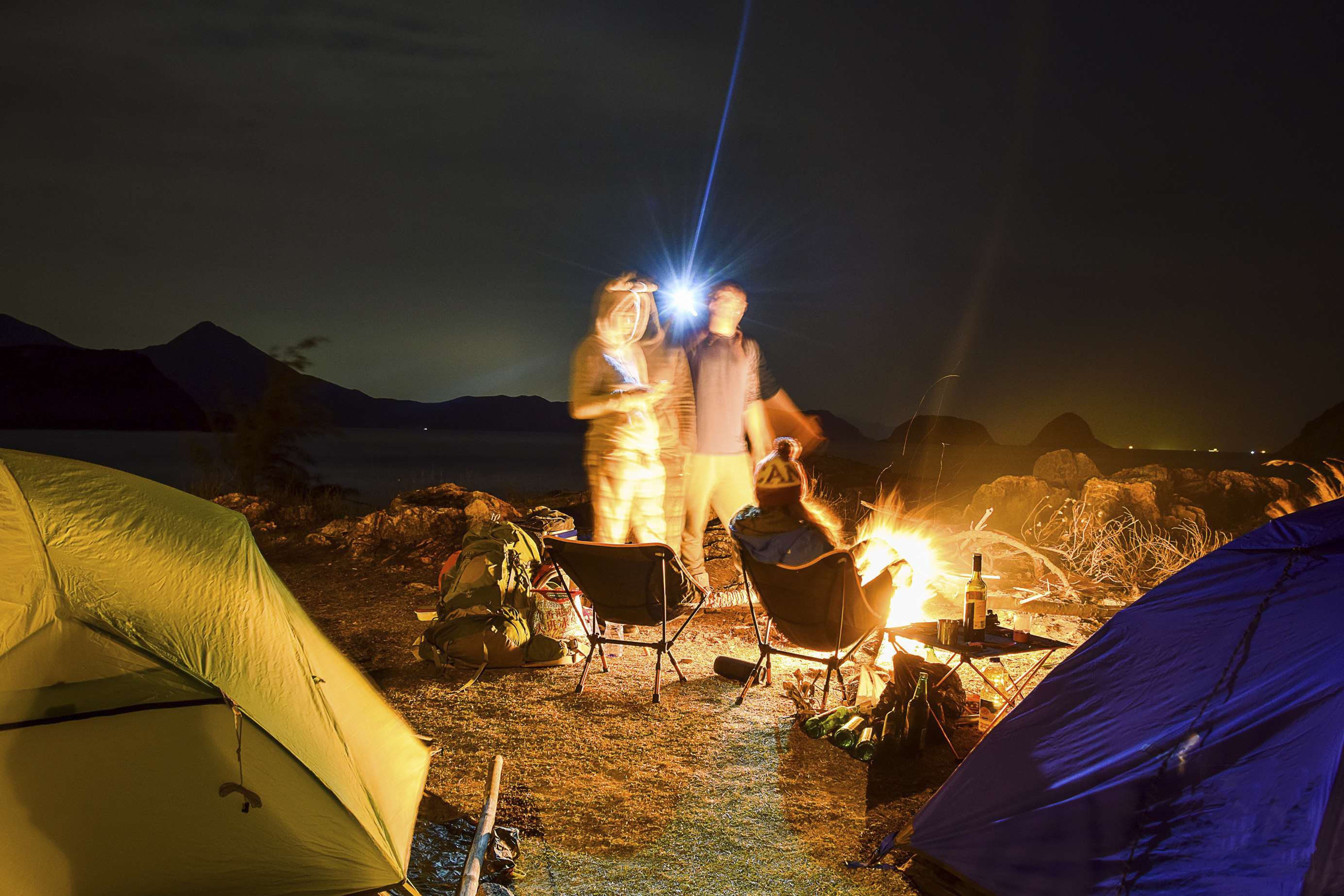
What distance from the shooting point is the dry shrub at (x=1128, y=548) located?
723cm

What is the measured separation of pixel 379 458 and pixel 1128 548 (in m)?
52.7

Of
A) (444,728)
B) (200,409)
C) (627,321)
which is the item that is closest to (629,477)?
(627,321)

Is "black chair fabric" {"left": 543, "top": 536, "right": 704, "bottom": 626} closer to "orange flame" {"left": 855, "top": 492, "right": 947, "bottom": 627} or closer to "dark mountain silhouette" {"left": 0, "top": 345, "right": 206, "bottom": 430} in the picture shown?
"orange flame" {"left": 855, "top": 492, "right": 947, "bottom": 627}


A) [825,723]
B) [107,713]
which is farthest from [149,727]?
[825,723]

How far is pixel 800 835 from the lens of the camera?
9.68 feet

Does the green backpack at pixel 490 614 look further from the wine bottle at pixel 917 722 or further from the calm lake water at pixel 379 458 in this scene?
the calm lake water at pixel 379 458

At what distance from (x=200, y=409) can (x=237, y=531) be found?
46.5ft

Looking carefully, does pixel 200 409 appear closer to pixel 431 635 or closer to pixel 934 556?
pixel 431 635

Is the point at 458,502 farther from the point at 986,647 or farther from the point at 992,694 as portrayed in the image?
the point at 986,647

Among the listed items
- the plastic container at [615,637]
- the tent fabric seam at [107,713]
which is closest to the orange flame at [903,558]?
the plastic container at [615,637]


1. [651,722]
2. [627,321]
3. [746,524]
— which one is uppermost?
[627,321]

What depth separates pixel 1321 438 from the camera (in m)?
23.7

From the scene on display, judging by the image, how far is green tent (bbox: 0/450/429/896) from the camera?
6.91 ft

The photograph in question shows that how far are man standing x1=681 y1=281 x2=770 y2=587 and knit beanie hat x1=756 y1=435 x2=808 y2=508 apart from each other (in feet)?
2.91
